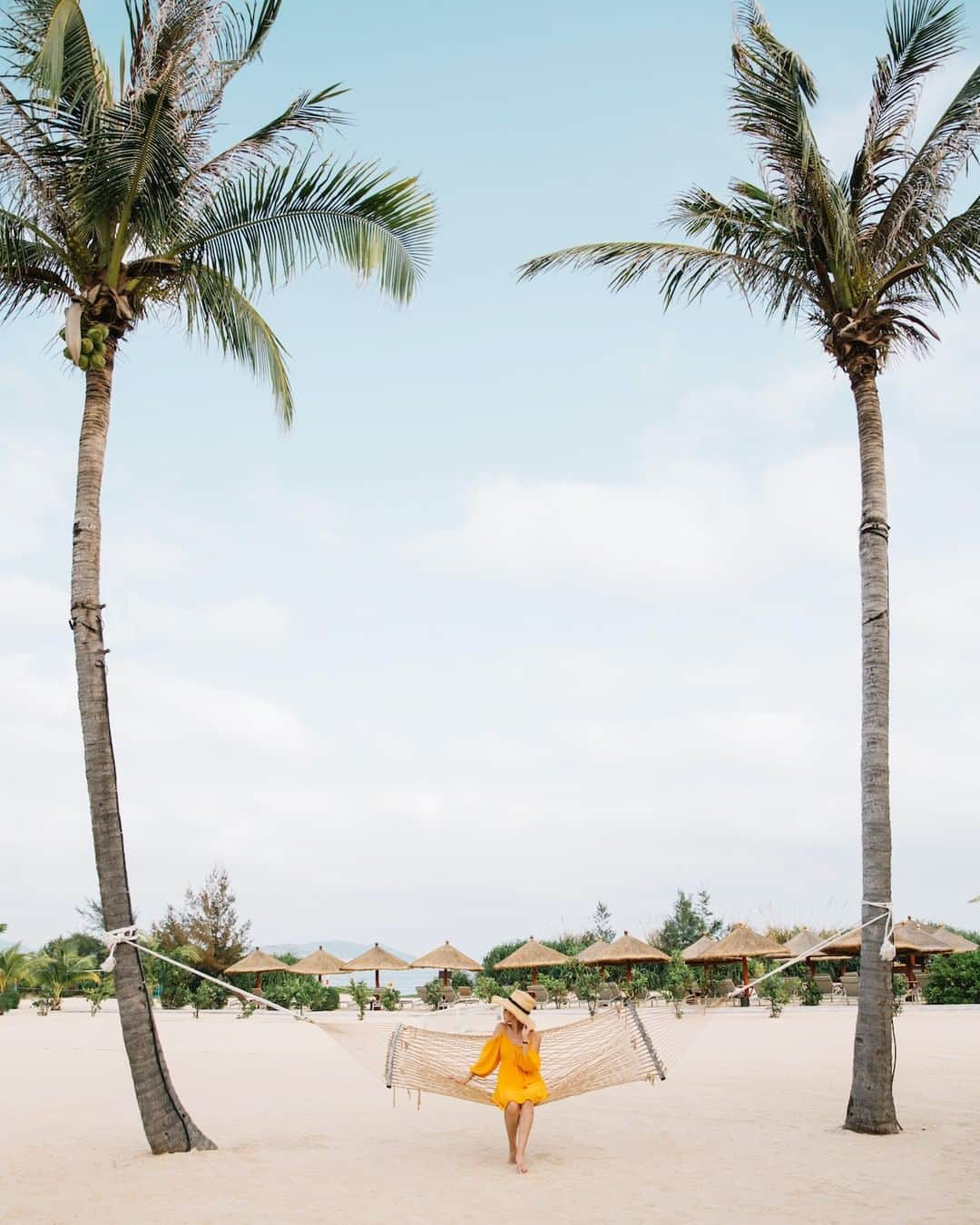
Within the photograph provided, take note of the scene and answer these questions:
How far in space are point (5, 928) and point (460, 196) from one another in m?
19.3

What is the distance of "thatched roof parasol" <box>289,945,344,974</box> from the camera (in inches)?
942

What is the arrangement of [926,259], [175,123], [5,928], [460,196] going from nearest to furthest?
1. [175,123]
2. [926,259]
3. [460,196]
4. [5,928]

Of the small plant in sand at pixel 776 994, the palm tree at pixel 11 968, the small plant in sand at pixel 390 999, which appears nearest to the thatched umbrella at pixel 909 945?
the small plant in sand at pixel 776 994

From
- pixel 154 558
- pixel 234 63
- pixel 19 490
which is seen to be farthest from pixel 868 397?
pixel 154 558

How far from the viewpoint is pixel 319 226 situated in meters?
7.04

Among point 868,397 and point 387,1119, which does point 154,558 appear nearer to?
point 387,1119

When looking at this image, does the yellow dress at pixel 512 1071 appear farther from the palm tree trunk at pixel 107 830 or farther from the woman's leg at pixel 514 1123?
the palm tree trunk at pixel 107 830

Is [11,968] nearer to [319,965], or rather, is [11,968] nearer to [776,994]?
[319,965]

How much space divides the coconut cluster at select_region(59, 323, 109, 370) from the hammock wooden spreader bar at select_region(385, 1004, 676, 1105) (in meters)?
4.25

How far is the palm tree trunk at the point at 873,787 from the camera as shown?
20.7 ft

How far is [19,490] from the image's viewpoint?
38.1 feet

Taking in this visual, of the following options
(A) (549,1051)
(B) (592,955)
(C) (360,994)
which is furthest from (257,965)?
(A) (549,1051)

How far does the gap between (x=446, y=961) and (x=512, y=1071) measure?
1840 cm

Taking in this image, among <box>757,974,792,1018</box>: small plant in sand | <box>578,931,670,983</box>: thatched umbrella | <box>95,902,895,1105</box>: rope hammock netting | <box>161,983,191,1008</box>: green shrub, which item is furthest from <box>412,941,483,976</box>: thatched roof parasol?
<box>95,902,895,1105</box>: rope hammock netting
